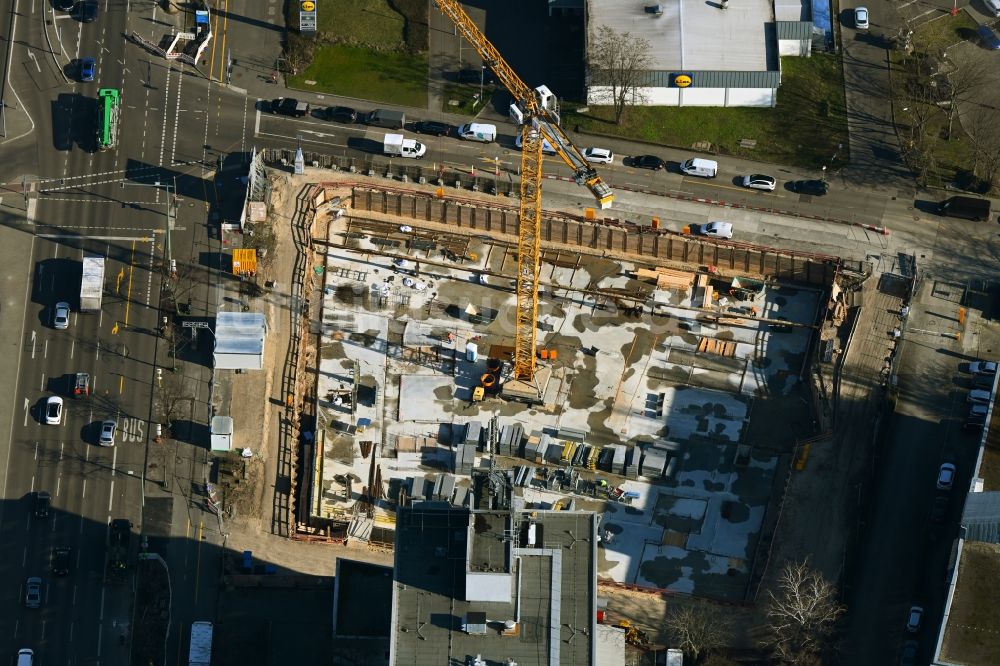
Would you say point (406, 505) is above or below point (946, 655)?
above

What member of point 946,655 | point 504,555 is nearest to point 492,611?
point 504,555

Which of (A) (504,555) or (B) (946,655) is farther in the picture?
(B) (946,655)

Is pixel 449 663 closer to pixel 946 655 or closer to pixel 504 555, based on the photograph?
pixel 504 555

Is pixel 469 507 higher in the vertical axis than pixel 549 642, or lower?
higher

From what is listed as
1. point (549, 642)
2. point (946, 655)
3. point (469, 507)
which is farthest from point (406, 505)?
point (946, 655)

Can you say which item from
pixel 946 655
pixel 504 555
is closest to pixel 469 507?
pixel 504 555

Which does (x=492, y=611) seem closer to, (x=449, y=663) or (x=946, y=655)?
(x=449, y=663)

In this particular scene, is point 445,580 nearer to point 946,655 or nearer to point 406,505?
point 406,505

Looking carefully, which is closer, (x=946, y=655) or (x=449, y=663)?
(x=449, y=663)
